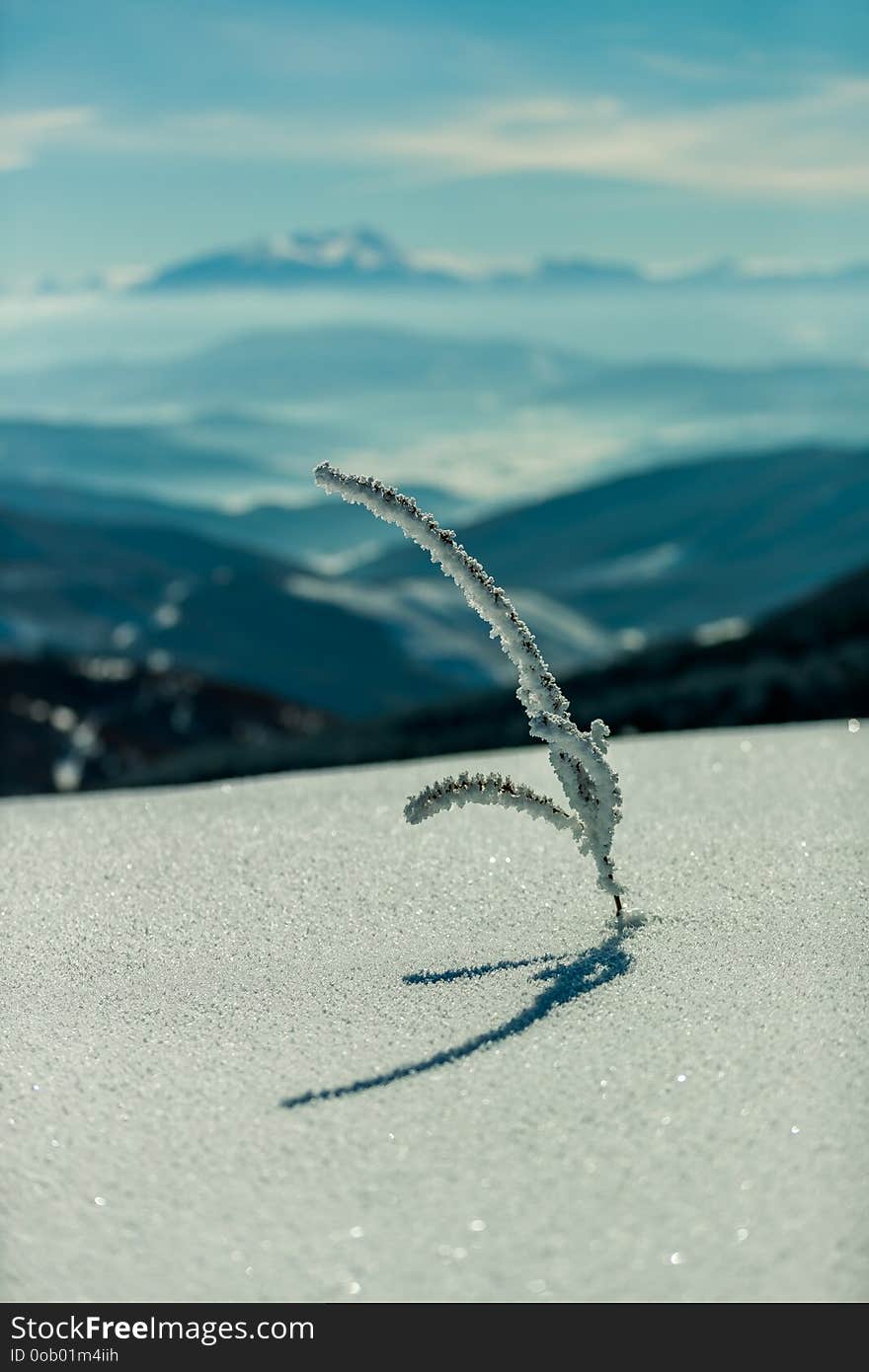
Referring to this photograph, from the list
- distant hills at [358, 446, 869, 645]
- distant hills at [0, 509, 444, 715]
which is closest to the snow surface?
distant hills at [0, 509, 444, 715]

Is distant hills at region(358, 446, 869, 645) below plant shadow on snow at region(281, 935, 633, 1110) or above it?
above

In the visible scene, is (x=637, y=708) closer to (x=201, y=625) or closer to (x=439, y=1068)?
(x=439, y=1068)

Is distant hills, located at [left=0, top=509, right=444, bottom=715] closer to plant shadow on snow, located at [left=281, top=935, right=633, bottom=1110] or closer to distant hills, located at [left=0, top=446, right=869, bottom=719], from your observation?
distant hills, located at [left=0, top=446, right=869, bottom=719]

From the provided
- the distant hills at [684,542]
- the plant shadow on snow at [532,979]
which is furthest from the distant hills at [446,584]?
the plant shadow on snow at [532,979]

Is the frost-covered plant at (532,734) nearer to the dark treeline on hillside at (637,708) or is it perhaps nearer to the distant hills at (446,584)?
the dark treeline on hillside at (637,708)

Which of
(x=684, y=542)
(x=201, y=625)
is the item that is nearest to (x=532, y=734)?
(x=201, y=625)

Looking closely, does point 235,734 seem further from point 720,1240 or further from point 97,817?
point 720,1240
